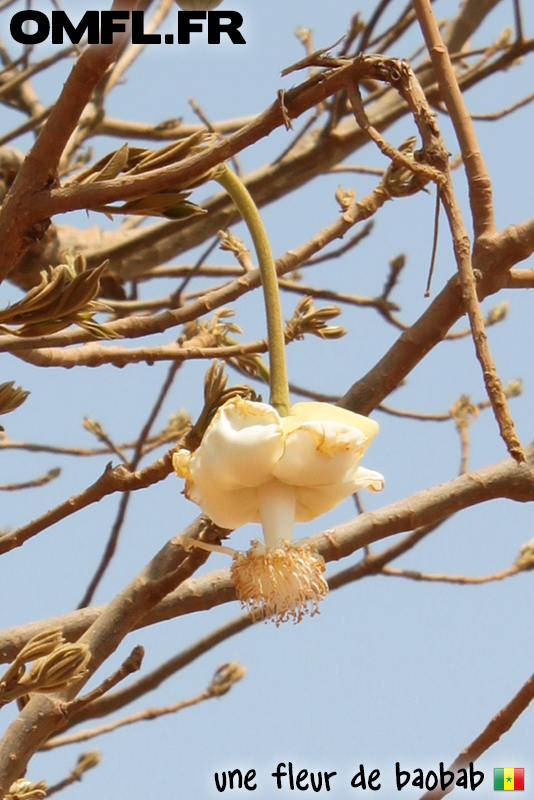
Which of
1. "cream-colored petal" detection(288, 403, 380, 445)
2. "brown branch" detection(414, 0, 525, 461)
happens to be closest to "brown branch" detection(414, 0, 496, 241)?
"brown branch" detection(414, 0, 525, 461)

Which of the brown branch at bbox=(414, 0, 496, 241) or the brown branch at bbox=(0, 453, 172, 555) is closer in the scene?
the brown branch at bbox=(414, 0, 496, 241)

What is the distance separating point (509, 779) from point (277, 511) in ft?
4.63

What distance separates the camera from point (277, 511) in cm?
98

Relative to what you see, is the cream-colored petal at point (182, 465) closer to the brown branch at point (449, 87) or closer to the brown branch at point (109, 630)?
the brown branch at point (109, 630)

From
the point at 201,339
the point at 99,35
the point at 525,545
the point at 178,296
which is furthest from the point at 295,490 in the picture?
the point at 525,545

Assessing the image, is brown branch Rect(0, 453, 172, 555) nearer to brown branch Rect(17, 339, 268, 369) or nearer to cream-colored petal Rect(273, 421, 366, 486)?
brown branch Rect(17, 339, 268, 369)

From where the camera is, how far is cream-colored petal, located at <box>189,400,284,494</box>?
0.94 m

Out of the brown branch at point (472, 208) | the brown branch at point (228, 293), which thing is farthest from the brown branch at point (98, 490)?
the brown branch at point (472, 208)

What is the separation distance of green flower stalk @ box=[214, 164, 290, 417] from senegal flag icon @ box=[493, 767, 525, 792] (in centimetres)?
139

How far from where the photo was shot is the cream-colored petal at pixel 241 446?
0.94m

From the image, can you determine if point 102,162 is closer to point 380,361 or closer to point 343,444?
point 343,444

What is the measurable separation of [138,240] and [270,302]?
183 centimetres

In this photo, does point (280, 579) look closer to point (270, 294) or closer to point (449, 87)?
point (270, 294)

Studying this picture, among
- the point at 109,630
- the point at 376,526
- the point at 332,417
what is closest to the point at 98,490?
the point at 109,630
